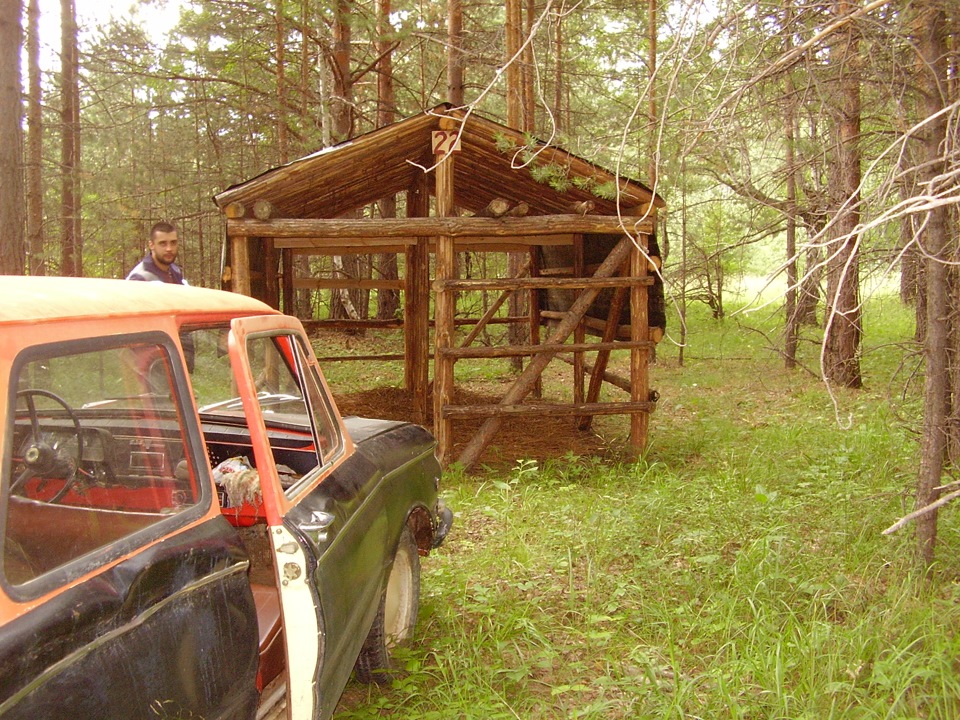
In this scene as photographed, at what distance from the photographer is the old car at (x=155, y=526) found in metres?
1.83

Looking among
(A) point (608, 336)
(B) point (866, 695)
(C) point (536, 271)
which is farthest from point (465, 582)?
(C) point (536, 271)

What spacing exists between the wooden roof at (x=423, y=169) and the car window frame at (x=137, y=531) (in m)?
4.69

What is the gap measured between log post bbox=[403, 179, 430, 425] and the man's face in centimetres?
506

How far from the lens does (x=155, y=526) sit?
7.43ft

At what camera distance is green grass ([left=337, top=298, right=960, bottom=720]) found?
378cm

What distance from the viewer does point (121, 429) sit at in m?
2.45

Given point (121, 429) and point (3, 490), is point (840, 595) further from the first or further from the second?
point (3, 490)

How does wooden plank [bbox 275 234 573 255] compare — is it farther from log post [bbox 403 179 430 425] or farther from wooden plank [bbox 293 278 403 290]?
Result: wooden plank [bbox 293 278 403 290]

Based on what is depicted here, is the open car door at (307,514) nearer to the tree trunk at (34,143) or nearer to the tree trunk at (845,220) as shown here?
the tree trunk at (845,220)

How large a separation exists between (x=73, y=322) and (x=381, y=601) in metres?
2.25

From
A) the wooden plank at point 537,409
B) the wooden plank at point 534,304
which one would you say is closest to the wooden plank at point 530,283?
the wooden plank at point 537,409

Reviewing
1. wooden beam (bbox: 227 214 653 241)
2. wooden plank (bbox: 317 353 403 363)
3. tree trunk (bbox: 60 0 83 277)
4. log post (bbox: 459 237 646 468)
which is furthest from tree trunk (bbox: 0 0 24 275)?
tree trunk (bbox: 60 0 83 277)

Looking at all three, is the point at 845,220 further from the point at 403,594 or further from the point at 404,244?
the point at 403,594

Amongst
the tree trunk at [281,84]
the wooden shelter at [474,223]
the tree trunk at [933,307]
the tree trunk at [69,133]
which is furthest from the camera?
Answer: the tree trunk at [69,133]
